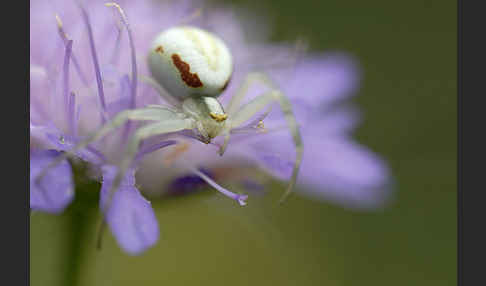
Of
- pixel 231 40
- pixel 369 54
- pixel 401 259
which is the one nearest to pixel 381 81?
pixel 369 54

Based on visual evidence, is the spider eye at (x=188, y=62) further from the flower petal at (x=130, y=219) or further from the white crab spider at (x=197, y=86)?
the flower petal at (x=130, y=219)

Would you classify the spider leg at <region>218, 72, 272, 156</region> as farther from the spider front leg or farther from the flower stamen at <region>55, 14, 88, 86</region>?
the flower stamen at <region>55, 14, 88, 86</region>

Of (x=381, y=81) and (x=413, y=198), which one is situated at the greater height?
(x=381, y=81)

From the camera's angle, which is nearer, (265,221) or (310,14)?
(265,221)

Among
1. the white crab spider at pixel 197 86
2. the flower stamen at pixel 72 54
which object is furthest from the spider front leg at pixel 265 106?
the flower stamen at pixel 72 54

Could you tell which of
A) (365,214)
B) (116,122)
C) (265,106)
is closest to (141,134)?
(116,122)

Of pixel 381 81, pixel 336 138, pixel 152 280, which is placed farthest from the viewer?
pixel 381 81

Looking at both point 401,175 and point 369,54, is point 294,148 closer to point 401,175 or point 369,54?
point 401,175
